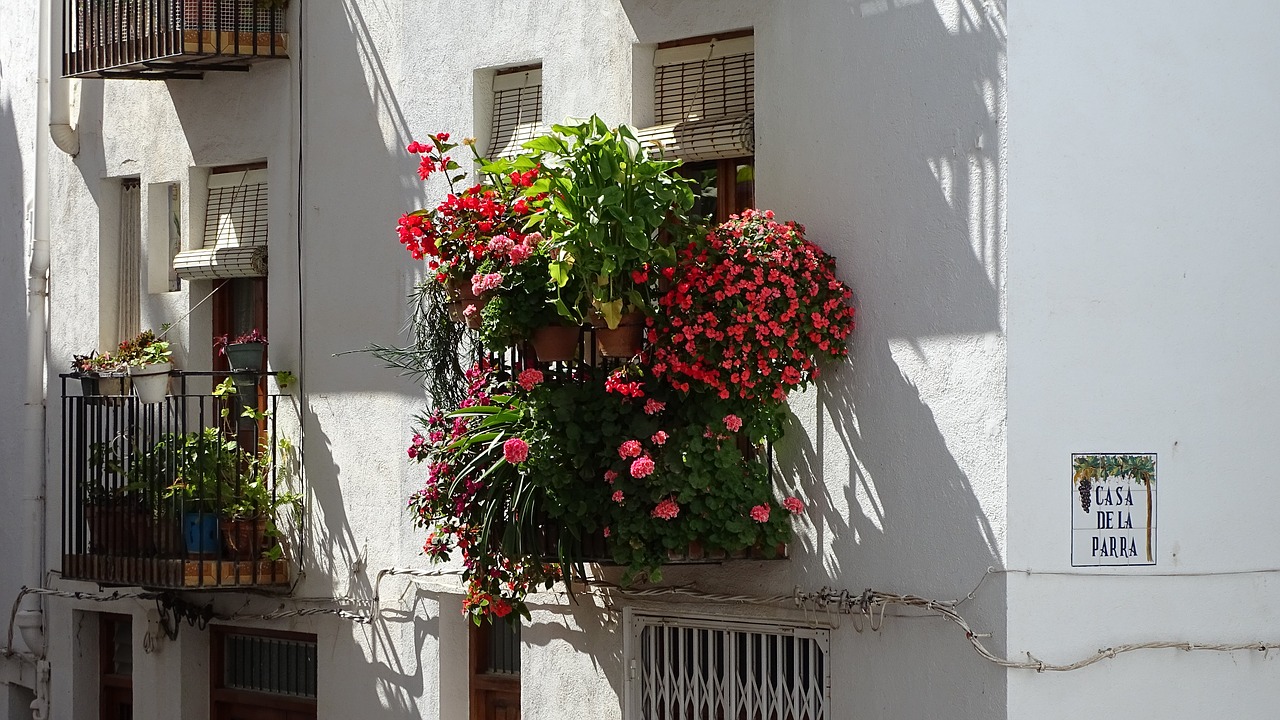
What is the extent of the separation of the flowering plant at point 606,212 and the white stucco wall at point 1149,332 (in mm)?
1582

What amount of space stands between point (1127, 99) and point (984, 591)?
7.35ft

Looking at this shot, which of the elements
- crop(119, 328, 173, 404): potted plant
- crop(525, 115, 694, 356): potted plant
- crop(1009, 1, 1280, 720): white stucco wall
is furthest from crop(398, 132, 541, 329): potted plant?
crop(119, 328, 173, 404): potted plant

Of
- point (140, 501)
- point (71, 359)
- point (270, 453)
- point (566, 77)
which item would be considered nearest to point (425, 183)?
point (566, 77)

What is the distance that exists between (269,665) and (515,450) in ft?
14.6

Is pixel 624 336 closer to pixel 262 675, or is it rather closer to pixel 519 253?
pixel 519 253

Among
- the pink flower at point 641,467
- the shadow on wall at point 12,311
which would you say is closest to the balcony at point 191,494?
the shadow on wall at point 12,311

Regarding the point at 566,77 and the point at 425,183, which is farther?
the point at 425,183

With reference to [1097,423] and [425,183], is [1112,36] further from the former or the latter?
[425,183]

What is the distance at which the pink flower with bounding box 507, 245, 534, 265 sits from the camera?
7.96m

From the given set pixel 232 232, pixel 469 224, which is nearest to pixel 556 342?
pixel 469 224

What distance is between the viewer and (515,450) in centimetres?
794

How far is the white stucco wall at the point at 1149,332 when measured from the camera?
743 cm

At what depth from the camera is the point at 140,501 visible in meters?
11.1

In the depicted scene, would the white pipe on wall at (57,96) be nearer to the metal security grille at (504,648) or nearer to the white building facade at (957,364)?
the white building facade at (957,364)
